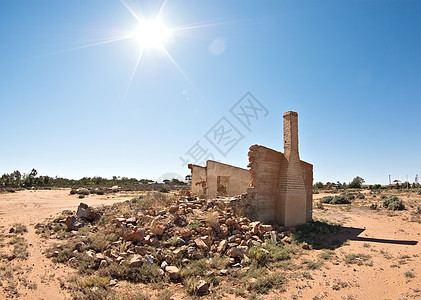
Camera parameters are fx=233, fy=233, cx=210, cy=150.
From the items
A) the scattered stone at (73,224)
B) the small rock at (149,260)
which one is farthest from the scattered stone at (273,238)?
the scattered stone at (73,224)

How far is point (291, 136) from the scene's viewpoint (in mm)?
10875

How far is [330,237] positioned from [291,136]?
15.0 ft

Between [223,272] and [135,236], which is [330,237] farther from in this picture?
[135,236]

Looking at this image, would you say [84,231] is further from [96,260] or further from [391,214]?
[391,214]

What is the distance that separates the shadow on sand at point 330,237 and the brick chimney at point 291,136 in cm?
323

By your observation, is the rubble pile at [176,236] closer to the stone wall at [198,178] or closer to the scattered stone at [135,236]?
the scattered stone at [135,236]

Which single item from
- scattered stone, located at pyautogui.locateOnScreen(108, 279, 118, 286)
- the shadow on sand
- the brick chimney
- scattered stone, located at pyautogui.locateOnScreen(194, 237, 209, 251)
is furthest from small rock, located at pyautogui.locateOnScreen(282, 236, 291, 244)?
scattered stone, located at pyautogui.locateOnScreen(108, 279, 118, 286)

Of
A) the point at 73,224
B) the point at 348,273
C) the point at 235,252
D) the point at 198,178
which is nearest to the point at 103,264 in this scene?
the point at 235,252

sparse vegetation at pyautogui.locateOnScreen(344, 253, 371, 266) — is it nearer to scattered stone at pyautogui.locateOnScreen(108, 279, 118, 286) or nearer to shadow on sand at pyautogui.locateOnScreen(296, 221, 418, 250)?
shadow on sand at pyautogui.locateOnScreen(296, 221, 418, 250)

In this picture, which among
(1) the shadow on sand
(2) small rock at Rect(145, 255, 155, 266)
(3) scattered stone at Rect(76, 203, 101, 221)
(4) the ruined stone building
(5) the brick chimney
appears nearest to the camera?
(2) small rock at Rect(145, 255, 155, 266)

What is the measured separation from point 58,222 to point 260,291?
343 inches

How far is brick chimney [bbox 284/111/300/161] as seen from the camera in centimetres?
1087

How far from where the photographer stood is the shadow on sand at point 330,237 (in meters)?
8.61

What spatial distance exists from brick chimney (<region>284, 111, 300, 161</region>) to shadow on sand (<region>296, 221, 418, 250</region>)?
3230 mm
